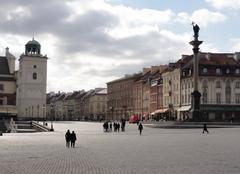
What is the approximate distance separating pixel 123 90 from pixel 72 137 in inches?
4829

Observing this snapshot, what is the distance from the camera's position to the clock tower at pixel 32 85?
422ft

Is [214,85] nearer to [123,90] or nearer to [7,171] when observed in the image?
[123,90]

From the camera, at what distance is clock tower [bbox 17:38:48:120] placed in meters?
128

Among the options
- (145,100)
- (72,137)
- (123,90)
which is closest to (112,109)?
(123,90)

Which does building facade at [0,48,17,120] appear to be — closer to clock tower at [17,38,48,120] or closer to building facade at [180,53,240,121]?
clock tower at [17,38,48,120]

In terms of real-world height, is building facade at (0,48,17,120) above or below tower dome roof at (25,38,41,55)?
below

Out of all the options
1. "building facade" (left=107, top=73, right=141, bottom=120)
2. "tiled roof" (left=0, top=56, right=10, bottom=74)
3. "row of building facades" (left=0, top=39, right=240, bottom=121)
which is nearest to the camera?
"row of building facades" (left=0, top=39, right=240, bottom=121)

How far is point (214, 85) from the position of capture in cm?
9769

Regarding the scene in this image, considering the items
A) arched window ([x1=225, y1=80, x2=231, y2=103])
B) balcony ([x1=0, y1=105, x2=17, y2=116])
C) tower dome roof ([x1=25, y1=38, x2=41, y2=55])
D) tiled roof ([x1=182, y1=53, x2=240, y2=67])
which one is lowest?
balcony ([x1=0, y1=105, x2=17, y2=116])

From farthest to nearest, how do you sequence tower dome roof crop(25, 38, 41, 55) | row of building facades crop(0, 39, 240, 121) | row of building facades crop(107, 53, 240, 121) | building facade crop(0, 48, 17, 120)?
tower dome roof crop(25, 38, 41, 55)
building facade crop(0, 48, 17, 120)
row of building facades crop(0, 39, 240, 121)
row of building facades crop(107, 53, 240, 121)

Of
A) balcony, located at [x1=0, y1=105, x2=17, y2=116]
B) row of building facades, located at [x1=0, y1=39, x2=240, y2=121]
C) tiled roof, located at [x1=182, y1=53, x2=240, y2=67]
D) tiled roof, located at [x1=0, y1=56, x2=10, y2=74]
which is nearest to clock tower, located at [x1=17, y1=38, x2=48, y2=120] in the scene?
row of building facades, located at [x1=0, y1=39, x2=240, y2=121]

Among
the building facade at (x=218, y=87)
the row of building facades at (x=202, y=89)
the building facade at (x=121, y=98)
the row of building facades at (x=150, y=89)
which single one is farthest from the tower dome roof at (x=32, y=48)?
the building facade at (x=218, y=87)

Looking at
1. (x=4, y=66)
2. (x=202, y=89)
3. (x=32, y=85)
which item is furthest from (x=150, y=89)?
(x=4, y=66)

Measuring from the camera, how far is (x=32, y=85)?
130000 mm
